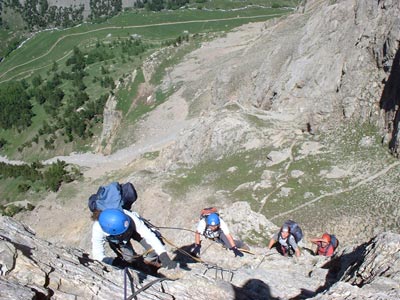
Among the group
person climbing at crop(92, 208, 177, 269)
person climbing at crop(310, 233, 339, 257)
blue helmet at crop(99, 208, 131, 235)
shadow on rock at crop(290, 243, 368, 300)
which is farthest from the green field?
blue helmet at crop(99, 208, 131, 235)

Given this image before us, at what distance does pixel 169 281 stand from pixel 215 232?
7.42 m

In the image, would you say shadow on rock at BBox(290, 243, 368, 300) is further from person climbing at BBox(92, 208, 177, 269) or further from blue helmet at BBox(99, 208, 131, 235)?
blue helmet at BBox(99, 208, 131, 235)

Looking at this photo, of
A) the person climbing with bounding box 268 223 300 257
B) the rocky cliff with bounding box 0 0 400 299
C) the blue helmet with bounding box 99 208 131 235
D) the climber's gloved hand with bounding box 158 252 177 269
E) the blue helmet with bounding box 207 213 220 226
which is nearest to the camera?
the rocky cliff with bounding box 0 0 400 299

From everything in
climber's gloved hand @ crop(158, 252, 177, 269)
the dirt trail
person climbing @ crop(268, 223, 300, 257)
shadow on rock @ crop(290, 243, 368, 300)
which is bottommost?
the dirt trail

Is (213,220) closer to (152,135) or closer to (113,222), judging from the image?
(113,222)

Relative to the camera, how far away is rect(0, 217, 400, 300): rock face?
9.64 m

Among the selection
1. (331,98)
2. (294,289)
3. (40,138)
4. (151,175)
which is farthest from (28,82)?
(294,289)

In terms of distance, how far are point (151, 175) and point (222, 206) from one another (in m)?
11.0

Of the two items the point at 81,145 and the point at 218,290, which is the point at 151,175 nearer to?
the point at 218,290

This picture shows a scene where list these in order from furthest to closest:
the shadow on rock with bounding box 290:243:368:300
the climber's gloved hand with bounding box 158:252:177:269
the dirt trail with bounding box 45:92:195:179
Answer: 1. the dirt trail with bounding box 45:92:195:179
2. the shadow on rock with bounding box 290:243:368:300
3. the climber's gloved hand with bounding box 158:252:177:269

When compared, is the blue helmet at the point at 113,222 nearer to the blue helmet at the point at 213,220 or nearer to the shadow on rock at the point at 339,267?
the shadow on rock at the point at 339,267

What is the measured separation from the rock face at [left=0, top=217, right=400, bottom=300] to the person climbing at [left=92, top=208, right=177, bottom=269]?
0.59m

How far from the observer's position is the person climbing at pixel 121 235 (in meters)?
11.8

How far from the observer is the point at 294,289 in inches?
580
